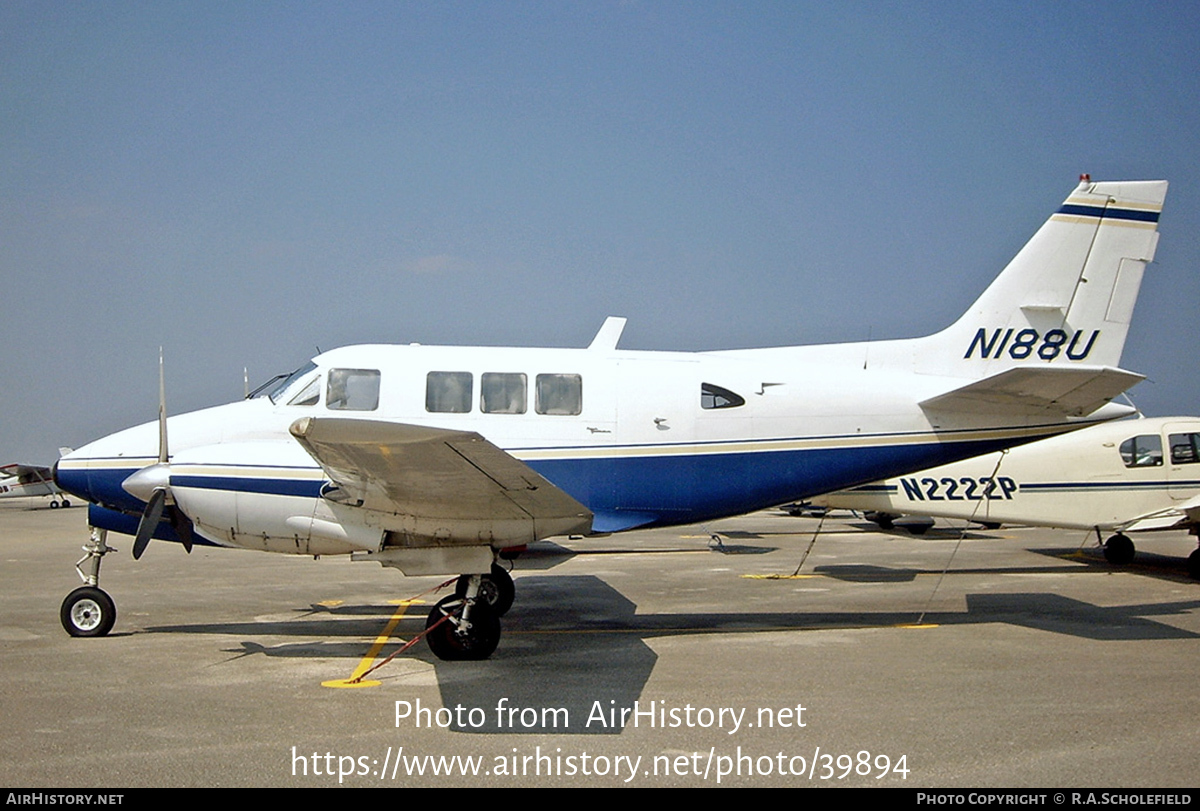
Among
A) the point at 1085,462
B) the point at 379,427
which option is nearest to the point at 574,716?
the point at 379,427

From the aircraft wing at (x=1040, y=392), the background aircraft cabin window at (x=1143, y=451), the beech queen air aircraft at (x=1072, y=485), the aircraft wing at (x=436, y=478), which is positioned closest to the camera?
the aircraft wing at (x=436, y=478)

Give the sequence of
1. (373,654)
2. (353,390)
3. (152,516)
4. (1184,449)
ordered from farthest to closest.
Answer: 1. (1184,449)
2. (353,390)
3. (373,654)
4. (152,516)

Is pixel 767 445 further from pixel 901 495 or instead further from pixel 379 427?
pixel 901 495

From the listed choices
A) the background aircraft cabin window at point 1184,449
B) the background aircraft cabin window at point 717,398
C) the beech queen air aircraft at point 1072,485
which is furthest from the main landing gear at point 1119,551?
the background aircraft cabin window at point 717,398

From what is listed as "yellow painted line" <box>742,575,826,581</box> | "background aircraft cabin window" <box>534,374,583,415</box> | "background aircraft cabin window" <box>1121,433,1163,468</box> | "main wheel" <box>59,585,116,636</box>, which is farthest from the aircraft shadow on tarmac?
"background aircraft cabin window" <box>1121,433,1163,468</box>

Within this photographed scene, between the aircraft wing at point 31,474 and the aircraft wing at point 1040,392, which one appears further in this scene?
the aircraft wing at point 31,474

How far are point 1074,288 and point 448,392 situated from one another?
7264 millimetres

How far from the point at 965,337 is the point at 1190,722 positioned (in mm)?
5198

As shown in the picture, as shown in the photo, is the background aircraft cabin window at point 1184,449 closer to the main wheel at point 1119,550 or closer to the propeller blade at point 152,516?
Result: the main wheel at point 1119,550

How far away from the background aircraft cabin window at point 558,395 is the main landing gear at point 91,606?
4.90 meters

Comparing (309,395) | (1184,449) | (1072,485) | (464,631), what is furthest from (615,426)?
(1184,449)

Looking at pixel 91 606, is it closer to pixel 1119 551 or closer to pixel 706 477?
pixel 706 477

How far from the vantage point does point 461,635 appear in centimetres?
893

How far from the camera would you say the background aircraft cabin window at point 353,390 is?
9.77 m
